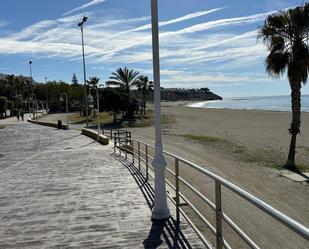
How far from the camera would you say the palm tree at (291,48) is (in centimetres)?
2105

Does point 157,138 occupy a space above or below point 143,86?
below

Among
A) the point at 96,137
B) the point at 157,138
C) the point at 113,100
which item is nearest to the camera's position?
the point at 157,138

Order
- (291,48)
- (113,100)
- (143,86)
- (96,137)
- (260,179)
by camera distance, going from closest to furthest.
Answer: (260,179)
(291,48)
(96,137)
(113,100)
(143,86)

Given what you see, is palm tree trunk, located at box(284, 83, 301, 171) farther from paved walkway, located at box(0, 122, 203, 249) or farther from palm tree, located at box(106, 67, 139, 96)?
palm tree, located at box(106, 67, 139, 96)

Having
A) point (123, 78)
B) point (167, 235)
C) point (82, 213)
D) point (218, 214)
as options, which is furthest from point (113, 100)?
point (218, 214)

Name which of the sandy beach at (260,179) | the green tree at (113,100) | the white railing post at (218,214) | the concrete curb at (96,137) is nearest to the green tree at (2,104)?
the green tree at (113,100)

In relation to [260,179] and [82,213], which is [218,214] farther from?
[260,179]

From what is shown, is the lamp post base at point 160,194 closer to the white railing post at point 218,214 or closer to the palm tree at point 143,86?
the white railing post at point 218,214

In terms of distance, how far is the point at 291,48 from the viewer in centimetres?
2139

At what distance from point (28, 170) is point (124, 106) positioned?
157 feet

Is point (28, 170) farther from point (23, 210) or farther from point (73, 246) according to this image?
point (73, 246)

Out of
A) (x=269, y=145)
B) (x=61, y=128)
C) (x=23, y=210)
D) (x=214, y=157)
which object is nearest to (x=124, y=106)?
(x=61, y=128)

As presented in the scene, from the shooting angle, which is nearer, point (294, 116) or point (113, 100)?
point (294, 116)

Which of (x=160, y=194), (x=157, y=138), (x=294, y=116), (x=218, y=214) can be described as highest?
(x=157, y=138)
